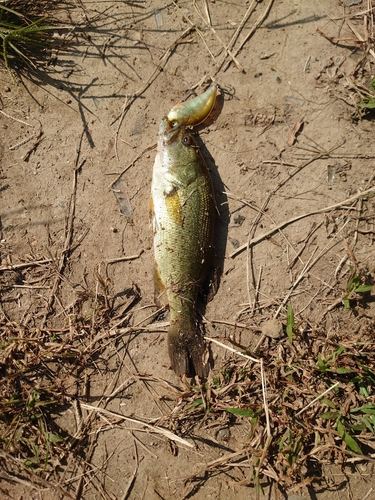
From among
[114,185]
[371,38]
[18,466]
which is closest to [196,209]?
[114,185]

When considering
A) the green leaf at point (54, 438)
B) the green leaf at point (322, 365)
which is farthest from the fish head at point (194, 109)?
the green leaf at point (54, 438)

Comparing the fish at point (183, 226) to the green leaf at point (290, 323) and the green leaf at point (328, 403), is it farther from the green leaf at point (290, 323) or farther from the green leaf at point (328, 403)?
the green leaf at point (328, 403)

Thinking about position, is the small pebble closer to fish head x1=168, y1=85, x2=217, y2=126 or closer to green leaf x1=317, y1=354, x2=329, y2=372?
green leaf x1=317, y1=354, x2=329, y2=372

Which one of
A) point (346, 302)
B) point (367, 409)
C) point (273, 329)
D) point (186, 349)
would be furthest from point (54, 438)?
point (346, 302)

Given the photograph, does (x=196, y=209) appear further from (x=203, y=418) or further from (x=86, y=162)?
(x=203, y=418)

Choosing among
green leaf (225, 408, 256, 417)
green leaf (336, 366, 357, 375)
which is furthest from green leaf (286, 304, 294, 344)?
green leaf (225, 408, 256, 417)
